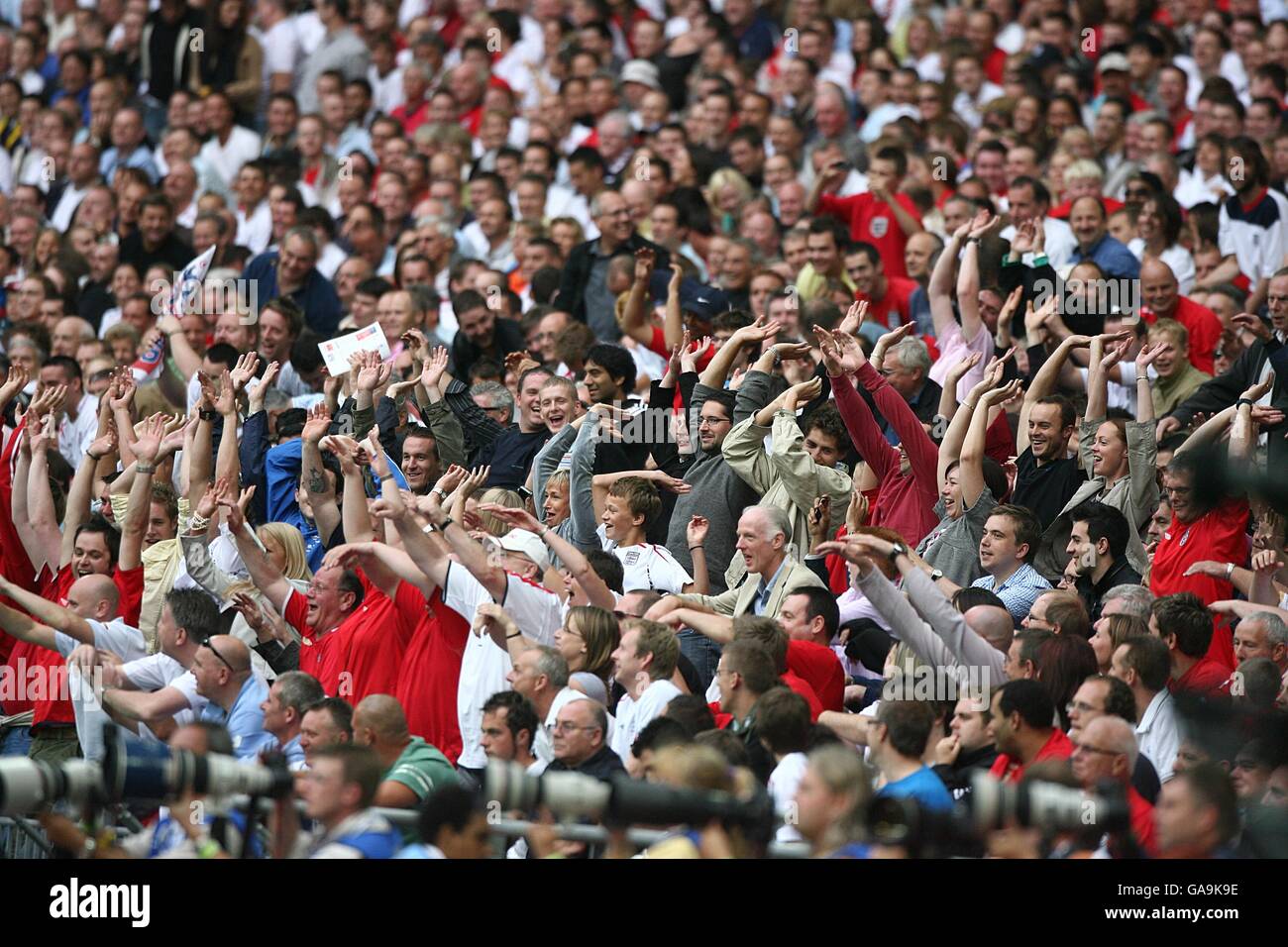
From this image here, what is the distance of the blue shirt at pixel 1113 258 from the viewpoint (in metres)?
12.1

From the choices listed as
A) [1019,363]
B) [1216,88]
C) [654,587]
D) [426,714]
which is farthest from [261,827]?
[1216,88]

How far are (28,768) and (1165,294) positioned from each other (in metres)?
7.65

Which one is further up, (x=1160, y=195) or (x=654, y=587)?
(x=1160, y=195)

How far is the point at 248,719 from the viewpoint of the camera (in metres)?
8.60

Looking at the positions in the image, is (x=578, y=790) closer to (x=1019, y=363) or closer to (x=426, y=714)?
(x=426, y=714)

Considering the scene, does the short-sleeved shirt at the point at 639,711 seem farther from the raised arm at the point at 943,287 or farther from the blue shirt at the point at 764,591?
the raised arm at the point at 943,287

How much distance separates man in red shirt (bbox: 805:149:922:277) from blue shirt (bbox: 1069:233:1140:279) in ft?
4.89

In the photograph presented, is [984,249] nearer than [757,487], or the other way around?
[757,487]

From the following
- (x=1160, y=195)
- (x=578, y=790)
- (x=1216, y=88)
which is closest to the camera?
(x=578, y=790)

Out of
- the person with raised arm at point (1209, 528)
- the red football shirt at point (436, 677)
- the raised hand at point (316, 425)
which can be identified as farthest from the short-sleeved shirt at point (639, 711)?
the raised hand at point (316, 425)

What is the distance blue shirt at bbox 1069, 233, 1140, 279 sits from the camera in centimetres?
1215

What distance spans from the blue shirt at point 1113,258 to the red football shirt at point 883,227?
1511 millimetres

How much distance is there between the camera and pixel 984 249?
11.6m

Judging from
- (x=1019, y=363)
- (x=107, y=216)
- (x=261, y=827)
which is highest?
(x=107, y=216)
